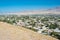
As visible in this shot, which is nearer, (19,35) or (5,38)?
(5,38)

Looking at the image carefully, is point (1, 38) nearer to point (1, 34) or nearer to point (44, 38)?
point (1, 34)

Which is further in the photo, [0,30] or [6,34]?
[0,30]

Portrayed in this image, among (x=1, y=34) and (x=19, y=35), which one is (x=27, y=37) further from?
(x=1, y=34)

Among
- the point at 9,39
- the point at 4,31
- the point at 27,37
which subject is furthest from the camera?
the point at 4,31

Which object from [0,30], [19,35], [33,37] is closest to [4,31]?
[0,30]

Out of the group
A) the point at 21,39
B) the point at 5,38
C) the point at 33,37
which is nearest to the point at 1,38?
the point at 5,38

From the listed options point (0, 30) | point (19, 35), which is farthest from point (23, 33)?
point (0, 30)

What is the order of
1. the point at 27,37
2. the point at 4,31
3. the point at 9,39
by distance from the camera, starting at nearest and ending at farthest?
the point at 9,39 → the point at 27,37 → the point at 4,31

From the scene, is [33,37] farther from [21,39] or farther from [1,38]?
[1,38]
